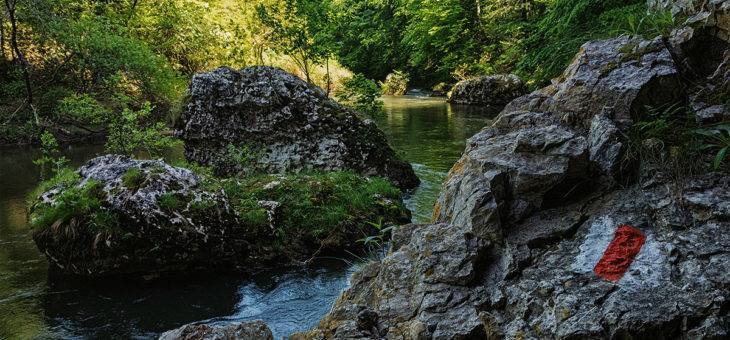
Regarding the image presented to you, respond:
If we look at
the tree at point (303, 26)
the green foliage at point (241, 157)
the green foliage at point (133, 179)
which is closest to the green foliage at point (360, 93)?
the tree at point (303, 26)

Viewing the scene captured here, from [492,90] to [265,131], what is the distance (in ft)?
59.3

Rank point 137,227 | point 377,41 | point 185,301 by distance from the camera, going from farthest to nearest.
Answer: point 377,41 → point 137,227 → point 185,301

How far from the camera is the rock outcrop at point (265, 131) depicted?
11.1 m

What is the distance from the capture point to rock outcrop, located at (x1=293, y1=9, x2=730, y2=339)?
10.4ft

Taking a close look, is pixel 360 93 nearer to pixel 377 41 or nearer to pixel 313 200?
pixel 313 200

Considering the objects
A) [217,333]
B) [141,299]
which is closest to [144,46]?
[141,299]

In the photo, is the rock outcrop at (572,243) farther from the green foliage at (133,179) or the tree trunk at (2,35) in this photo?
the tree trunk at (2,35)

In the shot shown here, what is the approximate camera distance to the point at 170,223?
6945 millimetres

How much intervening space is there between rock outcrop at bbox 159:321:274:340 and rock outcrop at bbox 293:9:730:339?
38cm

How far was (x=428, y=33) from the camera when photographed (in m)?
37.5

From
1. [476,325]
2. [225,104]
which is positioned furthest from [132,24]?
[476,325]

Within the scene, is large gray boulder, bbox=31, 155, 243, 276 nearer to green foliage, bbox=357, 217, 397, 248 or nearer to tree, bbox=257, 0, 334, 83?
green foliage, bbox=357, 217, 397, 248

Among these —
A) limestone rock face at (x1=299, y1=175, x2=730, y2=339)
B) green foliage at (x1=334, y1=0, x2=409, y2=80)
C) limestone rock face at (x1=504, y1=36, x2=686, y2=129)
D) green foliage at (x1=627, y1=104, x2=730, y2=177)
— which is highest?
green foliage at (x1=334, y1=0, x2=409, y2=80)

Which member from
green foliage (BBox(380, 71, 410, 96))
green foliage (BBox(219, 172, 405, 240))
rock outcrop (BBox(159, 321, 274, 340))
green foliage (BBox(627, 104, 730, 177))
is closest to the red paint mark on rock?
green foliage (BBox(627, 104, 730, 177))
